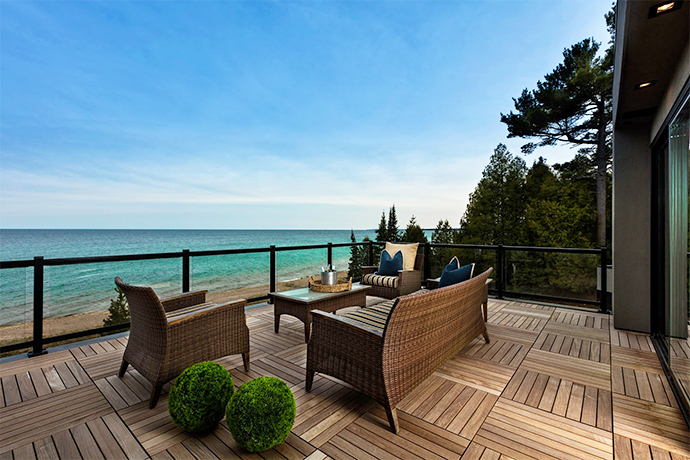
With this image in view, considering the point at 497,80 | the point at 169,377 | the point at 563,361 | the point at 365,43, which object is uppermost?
the point at 365,43

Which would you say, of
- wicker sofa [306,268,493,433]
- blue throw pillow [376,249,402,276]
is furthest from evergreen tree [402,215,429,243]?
wicker sofa [306,268,493,433]

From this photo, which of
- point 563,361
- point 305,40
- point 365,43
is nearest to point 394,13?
point 365,43

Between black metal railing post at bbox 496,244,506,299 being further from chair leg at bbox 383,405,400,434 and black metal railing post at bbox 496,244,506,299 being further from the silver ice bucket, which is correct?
chair leg at bbox 383,405,400,434

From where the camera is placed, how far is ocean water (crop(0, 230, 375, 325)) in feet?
10.8

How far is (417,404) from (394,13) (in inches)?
282

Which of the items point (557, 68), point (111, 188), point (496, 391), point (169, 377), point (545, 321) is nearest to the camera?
point (169, 377)

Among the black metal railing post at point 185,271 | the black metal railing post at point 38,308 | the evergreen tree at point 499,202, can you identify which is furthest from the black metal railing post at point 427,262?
the evergreen tree at point 499,202

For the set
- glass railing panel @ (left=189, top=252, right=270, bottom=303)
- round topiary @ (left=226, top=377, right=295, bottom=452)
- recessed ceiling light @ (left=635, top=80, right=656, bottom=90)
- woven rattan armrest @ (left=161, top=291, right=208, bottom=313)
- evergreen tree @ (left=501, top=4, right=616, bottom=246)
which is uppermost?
evergreen tree @ (left=501, top=4, right=616, bottom=246)

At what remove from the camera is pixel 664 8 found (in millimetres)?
1715

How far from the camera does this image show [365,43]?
7422mm

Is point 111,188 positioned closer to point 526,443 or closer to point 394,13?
point 394,13

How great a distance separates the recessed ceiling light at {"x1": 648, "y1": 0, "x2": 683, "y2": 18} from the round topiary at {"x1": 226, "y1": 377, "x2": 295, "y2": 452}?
9.56ft

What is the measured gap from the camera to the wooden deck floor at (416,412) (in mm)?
1574

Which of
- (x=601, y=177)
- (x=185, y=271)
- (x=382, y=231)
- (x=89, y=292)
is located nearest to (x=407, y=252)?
(x=185, y=271)
